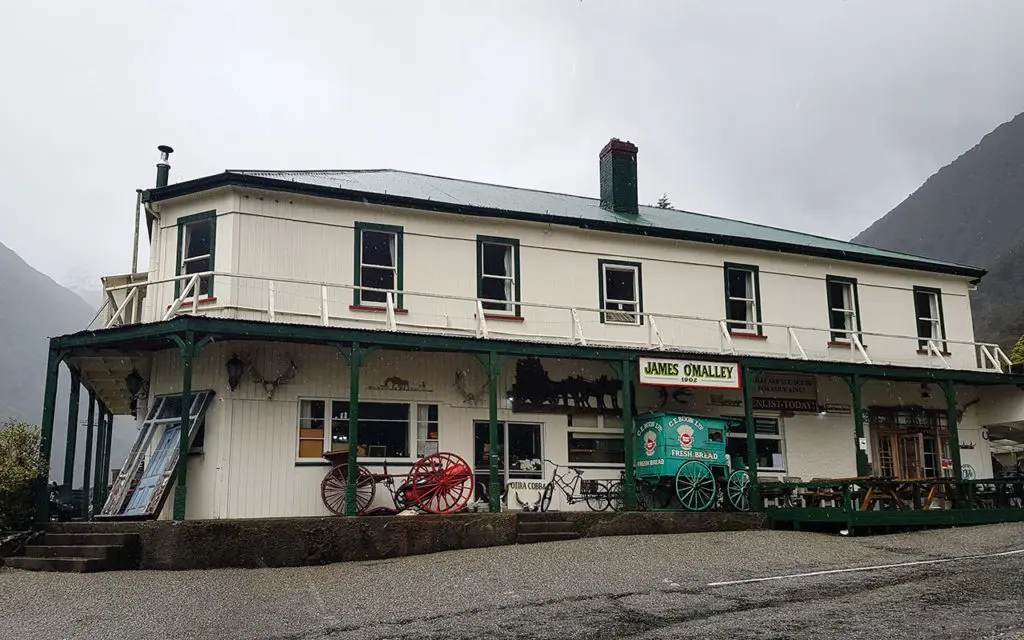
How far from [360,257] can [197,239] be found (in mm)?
3055

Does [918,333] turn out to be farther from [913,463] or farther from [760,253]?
[760,253]

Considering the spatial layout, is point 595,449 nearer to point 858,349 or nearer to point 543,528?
point 543,528

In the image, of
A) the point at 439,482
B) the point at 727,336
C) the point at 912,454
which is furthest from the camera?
the point at 912,454

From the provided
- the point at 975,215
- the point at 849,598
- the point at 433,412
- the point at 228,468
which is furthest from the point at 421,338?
the point at 975,215

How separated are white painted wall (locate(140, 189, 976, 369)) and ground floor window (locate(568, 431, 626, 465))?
2.03m

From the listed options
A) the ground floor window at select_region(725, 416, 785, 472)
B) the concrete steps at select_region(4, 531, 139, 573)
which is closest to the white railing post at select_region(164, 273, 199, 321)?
the concrete steps at select_region(4, 531, 139, 573)

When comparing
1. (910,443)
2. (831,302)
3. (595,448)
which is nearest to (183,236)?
(595,448)

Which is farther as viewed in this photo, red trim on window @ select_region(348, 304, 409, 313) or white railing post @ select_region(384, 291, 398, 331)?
red trim on window @ select_region(348, 304, 409, 313)

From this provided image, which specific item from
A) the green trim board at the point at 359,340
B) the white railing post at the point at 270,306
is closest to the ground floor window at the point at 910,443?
the green trim board at the point at 359,340

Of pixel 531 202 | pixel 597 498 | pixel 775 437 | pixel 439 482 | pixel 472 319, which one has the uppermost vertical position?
pixel 531 202

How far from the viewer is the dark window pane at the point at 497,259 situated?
19.2m

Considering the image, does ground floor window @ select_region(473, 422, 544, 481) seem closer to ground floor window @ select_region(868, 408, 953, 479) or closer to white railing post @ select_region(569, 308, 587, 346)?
white railing post @ select_region(569, 308, 587, 346)

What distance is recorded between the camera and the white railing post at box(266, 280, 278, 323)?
1587cm

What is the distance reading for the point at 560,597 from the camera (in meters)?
10.5
